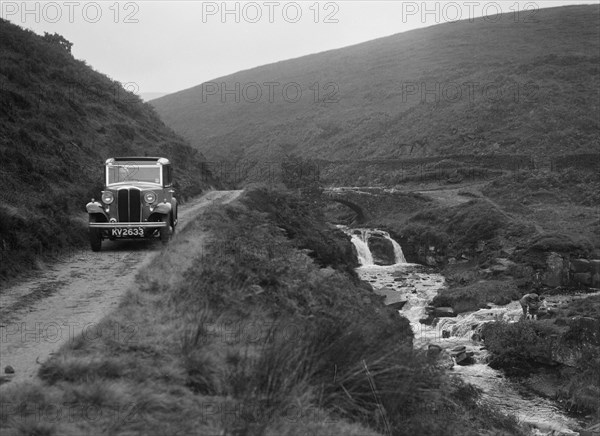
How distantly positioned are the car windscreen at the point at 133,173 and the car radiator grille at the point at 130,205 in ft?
3.28

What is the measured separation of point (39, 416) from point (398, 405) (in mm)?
4060

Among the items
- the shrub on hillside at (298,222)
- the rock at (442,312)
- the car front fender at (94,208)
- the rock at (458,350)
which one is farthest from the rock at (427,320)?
the car front fender at (94,208)

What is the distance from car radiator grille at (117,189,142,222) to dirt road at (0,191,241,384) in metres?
0.84

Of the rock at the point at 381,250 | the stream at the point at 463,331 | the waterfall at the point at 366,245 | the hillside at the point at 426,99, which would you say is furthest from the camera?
the hillside at the point at 426,99

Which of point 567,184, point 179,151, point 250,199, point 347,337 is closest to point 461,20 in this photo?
point 567,184

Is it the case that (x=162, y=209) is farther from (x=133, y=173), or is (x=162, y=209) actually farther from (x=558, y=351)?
(x=558, y=351)

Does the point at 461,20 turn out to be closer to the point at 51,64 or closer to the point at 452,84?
the point at 452,84

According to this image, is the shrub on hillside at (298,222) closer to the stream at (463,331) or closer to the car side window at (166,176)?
the stream at (463,331)

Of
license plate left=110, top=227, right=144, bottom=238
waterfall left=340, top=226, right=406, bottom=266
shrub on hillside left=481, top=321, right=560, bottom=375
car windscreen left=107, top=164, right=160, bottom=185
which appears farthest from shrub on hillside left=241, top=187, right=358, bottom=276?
waterfall left=340, top=226, right=406, bottom=266

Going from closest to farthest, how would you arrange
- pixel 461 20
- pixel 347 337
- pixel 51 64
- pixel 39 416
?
pixel 39 416 → pixel 347 337 → pixel 51 64 → pixel 461 20

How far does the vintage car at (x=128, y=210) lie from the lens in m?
14.6

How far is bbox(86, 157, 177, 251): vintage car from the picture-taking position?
14586mm

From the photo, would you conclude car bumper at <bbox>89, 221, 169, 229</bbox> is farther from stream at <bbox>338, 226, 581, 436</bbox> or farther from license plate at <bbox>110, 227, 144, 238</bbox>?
stream at <bbox>338, 226, 581, 436</bbox>

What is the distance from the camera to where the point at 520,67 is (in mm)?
78625
